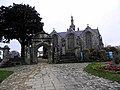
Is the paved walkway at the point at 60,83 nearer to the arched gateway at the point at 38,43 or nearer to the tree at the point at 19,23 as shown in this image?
the arched gateway at the point at 38,43

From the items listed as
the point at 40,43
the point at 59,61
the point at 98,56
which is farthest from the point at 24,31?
the point at 98,56

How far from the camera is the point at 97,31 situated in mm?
66625

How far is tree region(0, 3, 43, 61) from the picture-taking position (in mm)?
47906

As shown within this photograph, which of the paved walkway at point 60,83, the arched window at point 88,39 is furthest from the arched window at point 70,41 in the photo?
the paved walkway at point 60,83

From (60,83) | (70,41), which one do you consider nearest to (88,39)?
(70,41)

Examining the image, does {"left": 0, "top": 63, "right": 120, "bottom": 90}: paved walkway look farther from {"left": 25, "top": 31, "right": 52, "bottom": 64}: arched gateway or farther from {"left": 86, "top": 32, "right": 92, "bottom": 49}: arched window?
{"left": 86, "top": 32, "right": 92, "bottom": 49}: arched window

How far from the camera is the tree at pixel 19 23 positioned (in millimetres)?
47906

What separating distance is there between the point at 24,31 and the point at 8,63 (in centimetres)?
1225

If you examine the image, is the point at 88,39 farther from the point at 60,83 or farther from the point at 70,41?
the point at 60,83

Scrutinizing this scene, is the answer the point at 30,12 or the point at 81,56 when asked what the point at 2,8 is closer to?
the point at 30,12

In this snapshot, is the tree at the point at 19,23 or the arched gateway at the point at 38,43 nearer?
the arched gateway at the point at 38,43

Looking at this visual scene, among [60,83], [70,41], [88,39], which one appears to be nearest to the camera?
[60,83]

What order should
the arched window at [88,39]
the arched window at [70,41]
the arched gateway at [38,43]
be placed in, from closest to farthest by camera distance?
the arched gateway at [38,43] < the arched window at [70,41] < the arched window at [88,39]

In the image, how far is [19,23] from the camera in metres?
47.5
